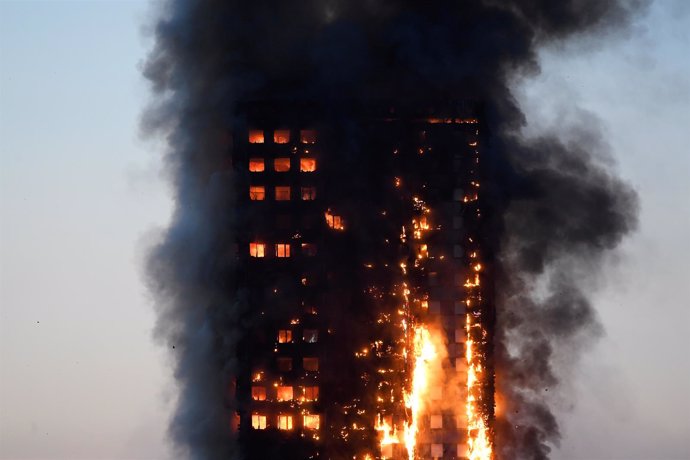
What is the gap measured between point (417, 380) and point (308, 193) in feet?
43.9

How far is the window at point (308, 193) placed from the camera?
312 ft

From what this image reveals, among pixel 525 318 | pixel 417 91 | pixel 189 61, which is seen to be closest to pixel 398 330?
pixel 525 318

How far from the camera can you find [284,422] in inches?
3738

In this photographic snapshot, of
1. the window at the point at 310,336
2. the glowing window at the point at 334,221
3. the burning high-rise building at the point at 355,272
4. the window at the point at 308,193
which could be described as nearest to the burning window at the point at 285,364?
the burning high-rise building at the point at 355,272

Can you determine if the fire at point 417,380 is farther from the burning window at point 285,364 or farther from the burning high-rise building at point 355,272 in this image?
the burning window at point 285,364

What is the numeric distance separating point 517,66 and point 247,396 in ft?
88.0

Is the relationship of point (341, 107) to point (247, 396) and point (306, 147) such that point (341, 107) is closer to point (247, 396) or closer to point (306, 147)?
point (306, 147)

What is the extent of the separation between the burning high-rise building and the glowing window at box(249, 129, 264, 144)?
0.09 metres

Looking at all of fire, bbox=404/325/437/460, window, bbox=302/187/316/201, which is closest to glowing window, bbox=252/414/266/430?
fire, bbox=404/325/437/460

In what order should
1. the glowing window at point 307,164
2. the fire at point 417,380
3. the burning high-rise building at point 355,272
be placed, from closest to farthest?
the fire at point 417,380 → the burning high-rise building at point 355,272 → the glowing window at point 307,164

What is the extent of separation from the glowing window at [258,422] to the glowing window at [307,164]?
1555 centimetres

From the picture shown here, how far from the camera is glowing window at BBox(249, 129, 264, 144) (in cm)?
9512

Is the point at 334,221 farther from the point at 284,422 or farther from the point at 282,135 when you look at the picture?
the point at 284,422

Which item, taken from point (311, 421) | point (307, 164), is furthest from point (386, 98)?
point (311, 421)
